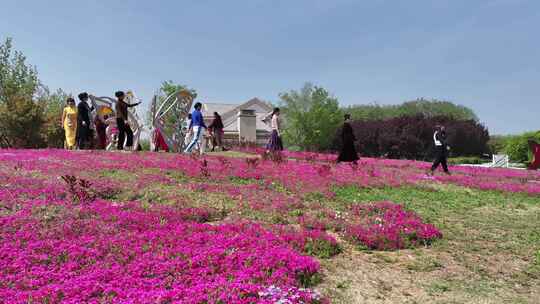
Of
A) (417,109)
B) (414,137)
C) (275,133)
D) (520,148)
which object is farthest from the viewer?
(417,109)

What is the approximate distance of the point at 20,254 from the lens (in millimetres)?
4875

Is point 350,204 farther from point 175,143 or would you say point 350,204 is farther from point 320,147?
point 320,147

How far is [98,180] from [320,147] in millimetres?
43389

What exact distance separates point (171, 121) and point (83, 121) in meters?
4.95

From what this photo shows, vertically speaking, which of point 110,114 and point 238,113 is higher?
point 238,113

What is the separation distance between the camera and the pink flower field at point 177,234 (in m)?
4.24

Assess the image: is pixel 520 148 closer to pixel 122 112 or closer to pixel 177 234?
pixel 122 112

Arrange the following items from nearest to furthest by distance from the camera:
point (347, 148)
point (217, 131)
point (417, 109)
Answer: point (347, 148), point (217, 131), point (417, 109)

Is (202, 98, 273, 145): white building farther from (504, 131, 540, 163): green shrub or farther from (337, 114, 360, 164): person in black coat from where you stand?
(337, 114, 360, 164): person in black coat

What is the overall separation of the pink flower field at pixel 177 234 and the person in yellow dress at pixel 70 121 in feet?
21.3

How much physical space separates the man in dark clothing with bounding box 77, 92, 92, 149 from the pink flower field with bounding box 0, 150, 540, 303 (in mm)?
5630

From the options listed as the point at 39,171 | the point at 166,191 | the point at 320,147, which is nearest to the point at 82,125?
the point at 39,171

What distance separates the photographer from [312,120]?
51.2m

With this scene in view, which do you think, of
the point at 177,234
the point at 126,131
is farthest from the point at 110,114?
the point at 177,234
